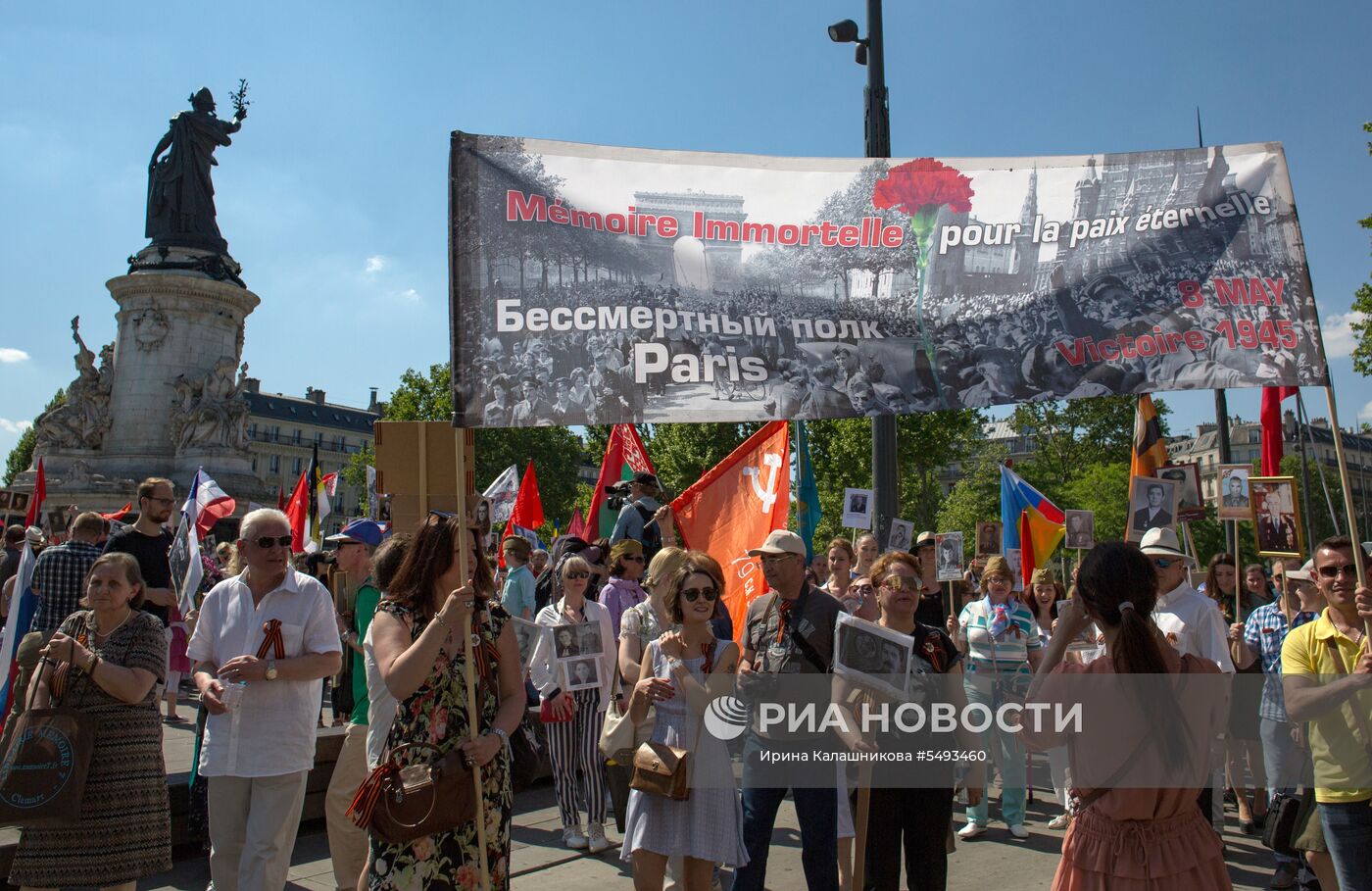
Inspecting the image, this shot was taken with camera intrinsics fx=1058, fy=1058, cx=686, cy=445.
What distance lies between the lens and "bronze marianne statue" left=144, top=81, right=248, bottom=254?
33188mm

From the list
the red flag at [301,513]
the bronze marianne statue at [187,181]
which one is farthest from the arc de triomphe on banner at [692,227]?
the bronze marianne statue at [187,181]

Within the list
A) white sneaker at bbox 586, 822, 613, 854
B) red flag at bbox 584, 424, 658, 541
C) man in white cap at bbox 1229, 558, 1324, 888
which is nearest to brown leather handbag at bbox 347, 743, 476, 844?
white sneaker at bbox 586, 822, 613, 854

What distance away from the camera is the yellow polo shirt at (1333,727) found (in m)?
4.42

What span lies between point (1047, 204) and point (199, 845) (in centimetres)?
630

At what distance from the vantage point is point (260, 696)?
15.8ft

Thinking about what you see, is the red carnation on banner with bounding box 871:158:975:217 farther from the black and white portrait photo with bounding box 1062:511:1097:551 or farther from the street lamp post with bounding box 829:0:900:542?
the black and white portrait photo with bounding box 1062:511:1097:551

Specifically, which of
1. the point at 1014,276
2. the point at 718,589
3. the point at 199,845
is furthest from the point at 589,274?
the point at 199,845

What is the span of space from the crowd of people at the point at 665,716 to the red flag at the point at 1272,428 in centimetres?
225

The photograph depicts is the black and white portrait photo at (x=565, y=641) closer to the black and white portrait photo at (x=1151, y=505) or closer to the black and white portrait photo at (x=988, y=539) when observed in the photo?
the black and white portrait photo at (x=1151, y=505)

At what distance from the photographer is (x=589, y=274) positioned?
15.3ft

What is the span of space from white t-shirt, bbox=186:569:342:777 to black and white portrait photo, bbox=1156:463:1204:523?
21.0 feet

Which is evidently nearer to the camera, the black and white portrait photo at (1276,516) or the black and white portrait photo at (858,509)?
the black and white portrait photo at (1276,516)

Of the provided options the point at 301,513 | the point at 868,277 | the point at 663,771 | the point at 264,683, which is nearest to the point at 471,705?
the point at 663,771

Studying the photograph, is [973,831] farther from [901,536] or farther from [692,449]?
[692,449]
